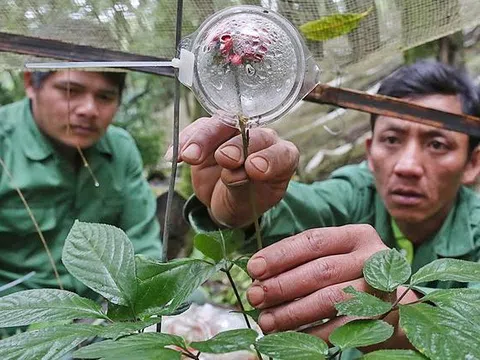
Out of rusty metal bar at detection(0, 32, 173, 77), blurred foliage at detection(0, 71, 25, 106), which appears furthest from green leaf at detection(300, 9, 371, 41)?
blurred foliage at detection(0, 71, 25, 106)

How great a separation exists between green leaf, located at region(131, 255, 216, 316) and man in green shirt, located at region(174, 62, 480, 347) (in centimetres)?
10

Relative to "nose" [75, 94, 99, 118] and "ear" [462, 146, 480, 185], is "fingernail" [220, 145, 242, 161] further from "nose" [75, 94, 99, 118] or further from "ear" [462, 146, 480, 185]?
"nose" [75, 94, 99, 118]

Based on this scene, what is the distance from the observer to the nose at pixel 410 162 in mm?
1337

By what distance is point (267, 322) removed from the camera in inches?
23.8

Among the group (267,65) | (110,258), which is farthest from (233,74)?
(110,258)

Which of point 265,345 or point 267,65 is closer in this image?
point 265,345

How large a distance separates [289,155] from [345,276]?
0.17 m

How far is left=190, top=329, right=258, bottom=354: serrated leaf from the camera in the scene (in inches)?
17.1

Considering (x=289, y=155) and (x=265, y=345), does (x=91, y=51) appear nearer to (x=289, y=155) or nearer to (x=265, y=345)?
(x=289, y=155)

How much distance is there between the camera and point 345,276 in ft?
2.08

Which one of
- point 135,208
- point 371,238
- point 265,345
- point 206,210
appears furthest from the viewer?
point 135,208

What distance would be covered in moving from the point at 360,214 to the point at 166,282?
1073mm

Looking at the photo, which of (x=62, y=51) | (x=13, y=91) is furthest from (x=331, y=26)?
(x=13, y=91)

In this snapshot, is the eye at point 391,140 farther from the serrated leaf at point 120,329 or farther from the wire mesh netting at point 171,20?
the serrated leaf at point 120,329
